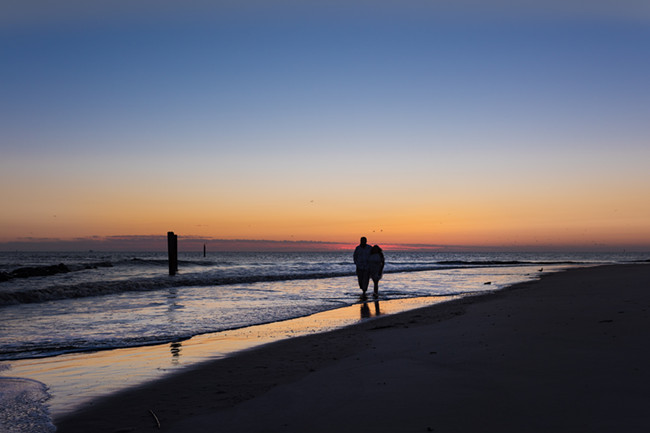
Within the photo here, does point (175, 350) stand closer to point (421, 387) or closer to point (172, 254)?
point (421, 387)

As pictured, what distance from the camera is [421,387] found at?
15.3 ft

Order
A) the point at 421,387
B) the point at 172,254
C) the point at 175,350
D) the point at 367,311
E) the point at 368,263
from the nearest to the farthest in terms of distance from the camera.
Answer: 1. the point at 421,387
2. the point at 175,350
3. the point at 367,311
4. the point at 368,263
5. the point at 172,254

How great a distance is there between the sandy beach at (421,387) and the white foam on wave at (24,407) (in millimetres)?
199

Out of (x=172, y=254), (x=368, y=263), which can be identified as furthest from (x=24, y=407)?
(x=172, y=254)

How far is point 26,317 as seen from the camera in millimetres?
Result: 12422

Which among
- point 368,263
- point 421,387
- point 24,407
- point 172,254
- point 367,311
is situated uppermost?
point 368,263

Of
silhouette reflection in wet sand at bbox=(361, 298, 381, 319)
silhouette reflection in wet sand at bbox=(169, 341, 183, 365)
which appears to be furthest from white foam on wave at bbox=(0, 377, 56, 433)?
silhouette reflection in wet sand at bbox=(361, 298, 381, 319)

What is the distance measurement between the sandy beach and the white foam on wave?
0.65 ft

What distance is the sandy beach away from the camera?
3771 millimetres

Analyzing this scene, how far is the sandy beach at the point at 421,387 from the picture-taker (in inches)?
148

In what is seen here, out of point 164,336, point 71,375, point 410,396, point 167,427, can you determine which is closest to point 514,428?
point 410,396

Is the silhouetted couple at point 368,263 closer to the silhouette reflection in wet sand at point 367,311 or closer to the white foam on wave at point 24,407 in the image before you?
the silhouette reflection in wet sand at point 367,311

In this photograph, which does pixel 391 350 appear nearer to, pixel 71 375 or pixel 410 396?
pixel 410 396

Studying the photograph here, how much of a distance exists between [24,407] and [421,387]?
394 cm
